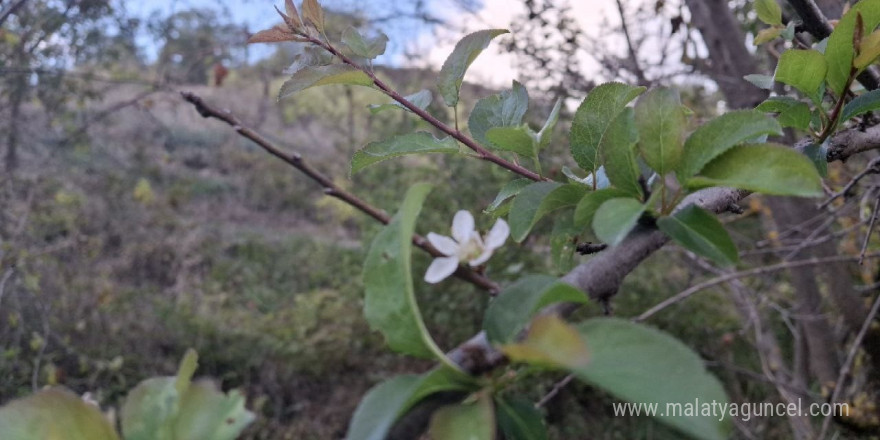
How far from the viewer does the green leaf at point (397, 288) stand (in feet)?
0.98

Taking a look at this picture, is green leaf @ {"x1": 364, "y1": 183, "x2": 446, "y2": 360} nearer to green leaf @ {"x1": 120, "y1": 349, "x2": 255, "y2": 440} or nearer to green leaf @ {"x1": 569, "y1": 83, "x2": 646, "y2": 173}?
green leaf @ {"x1": 120, "y1": 349, "x2": 255, "y2": 440}

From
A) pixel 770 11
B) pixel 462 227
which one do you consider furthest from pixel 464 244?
pixel 770 11

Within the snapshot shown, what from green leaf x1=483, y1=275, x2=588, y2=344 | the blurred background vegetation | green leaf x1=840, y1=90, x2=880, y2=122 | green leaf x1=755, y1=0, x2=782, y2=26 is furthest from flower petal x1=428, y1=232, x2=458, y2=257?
the blurred background vegetation

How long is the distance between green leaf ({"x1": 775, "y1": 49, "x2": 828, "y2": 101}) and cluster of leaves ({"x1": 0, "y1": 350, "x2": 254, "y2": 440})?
0.48 m

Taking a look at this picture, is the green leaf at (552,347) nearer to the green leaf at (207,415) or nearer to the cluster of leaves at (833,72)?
the green leaf at (207,415)

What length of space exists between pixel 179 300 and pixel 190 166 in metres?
4.70

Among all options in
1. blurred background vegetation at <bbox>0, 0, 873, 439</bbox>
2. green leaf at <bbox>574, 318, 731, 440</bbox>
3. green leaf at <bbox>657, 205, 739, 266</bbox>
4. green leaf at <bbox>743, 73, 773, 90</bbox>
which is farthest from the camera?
blurred background vegetation at <bbox>0, 0, 873, 439</bbox>

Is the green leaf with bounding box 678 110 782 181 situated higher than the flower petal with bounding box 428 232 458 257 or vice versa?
the green leaf with bounding box 678 110 782 181

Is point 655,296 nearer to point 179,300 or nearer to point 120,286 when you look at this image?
point 179,300

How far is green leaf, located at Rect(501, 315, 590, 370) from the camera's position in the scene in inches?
9.5

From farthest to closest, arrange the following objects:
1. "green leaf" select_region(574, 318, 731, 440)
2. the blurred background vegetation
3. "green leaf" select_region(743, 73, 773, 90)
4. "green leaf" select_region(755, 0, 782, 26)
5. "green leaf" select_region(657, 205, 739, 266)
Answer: the blurred background vegetation, "green leaf" select_region(755, 0, 782, 26), "green leaf" select_region(743, 73, 773, 90), "green leaf" select_region(657, 205, 739, 266), "green leaf" select_region(574, 318, 731, 440)

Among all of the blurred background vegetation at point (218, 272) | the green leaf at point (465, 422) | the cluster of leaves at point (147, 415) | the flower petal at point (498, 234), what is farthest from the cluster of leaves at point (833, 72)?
the blurred background vegetation at point (218, 272)

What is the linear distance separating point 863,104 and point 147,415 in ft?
1.89

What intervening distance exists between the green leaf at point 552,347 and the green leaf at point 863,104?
0.40 meters
